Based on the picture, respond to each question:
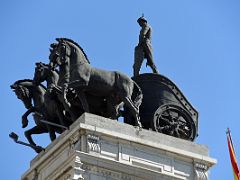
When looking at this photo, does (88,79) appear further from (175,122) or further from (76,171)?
(76,171)

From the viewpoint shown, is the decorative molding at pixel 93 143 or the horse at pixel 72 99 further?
the horse at pixel 72 99

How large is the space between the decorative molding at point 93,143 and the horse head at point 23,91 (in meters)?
4.52

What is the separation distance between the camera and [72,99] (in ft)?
198

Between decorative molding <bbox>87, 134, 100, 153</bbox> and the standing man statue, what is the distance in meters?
5.59

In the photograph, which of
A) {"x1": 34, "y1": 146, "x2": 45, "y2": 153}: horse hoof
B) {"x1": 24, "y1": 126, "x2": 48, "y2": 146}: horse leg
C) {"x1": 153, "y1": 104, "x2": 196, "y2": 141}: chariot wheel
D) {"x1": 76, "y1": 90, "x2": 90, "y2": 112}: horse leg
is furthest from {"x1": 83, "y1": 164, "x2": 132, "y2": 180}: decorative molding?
{"x1": 24, "y1": 126, "x2": 48, "y2": 146}: horse leg

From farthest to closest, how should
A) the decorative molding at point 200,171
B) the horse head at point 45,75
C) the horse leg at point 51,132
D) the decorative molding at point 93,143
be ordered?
the horse leg at point 51,132 → the horse head at point 45,75 → the decorative molding at point 200,171 → the decorative molding at point 93,143

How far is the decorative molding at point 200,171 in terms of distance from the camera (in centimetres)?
5953

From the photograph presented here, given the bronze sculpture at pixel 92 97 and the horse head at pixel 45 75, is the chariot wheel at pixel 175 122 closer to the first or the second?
the bronze sculpture at pixel 92 97

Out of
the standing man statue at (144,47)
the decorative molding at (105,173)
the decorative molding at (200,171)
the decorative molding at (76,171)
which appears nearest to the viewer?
the decorative molding at (76,171)

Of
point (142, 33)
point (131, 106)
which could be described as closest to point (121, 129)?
point (131, 106)

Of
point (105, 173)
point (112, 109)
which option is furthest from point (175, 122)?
point (105, 173)

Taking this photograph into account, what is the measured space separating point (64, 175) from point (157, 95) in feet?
18.9

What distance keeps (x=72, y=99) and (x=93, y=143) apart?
3.01m

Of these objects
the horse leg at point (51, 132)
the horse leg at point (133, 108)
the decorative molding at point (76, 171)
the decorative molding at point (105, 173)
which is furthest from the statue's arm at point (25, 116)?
the decorative molding at point (105, 173)
